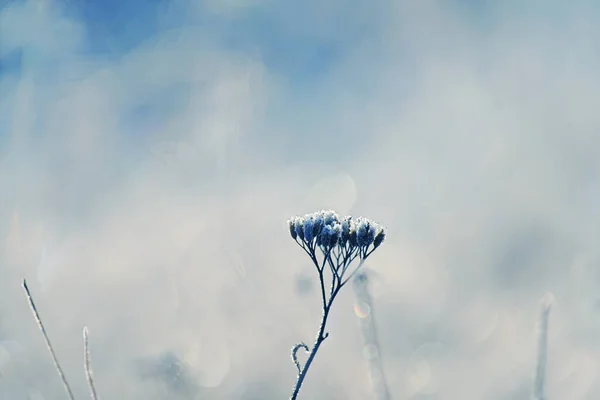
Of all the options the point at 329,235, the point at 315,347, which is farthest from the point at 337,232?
the point at 315,347

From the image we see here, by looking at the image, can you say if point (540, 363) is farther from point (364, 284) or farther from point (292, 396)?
point (364, 284)

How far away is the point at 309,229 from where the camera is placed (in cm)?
1518

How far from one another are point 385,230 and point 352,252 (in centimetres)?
110

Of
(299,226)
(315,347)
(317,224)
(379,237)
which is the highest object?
(299,226)

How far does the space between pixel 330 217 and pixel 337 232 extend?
461 millimetres

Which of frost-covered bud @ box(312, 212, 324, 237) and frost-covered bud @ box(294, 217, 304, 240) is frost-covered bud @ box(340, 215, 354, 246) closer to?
frost-covered bud @ box(312, 212, 324, 237)

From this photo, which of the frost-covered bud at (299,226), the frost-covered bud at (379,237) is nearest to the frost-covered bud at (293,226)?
the frost-covered bud at (299,226)

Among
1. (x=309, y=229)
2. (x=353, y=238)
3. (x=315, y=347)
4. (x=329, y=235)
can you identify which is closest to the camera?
(x=315, y=347)

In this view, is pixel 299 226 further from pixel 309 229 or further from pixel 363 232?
pixel 363 232

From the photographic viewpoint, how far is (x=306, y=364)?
11.2 m

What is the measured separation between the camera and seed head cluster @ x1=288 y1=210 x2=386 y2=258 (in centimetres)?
1508

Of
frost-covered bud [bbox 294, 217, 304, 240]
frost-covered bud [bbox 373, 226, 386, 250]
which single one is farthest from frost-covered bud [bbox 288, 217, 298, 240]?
frost-covered bud [bbox 373, 226, 386, 250]

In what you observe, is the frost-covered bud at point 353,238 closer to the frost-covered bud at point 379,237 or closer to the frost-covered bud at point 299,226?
the frost-covered bud at point 379,237

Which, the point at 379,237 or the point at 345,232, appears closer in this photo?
the point at 345,232
